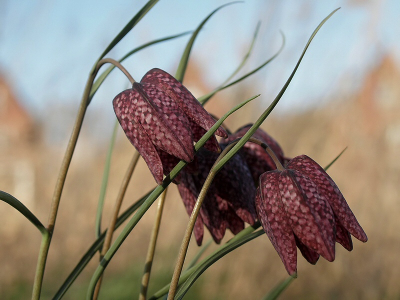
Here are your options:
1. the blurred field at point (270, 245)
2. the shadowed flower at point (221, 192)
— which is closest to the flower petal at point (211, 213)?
the shadowed flower at point (221, 192)

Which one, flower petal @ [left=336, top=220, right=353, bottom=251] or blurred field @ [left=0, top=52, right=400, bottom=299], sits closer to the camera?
flower petal @ [left=336, top=220, right=353, bottom=251]

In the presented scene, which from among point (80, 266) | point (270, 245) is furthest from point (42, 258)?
point (270, 245)

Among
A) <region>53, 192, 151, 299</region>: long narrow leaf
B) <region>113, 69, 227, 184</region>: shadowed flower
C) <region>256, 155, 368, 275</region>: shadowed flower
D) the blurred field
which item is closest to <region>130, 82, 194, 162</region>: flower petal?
<region>113, 69, 227, 184</region>: shadowed flower

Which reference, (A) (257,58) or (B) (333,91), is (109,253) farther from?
(B) (333,91)

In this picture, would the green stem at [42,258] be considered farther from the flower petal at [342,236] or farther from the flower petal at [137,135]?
the flower petal at [342,236]

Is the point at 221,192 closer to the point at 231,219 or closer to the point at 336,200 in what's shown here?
the point at 231,219

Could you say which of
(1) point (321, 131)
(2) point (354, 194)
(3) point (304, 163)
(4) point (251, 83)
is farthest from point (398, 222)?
(3) point (304, 163)

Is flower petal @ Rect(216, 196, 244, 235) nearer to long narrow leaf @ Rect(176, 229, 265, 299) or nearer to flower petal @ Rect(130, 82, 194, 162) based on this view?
long narrow leaf @ Rect(176, 229, 265, 299)

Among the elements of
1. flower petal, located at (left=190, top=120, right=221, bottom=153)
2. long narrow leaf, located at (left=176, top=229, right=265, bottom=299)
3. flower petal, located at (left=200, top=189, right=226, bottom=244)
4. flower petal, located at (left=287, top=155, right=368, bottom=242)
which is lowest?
flower petal, located at (left=287, top=155, right=368, bottom=242)
